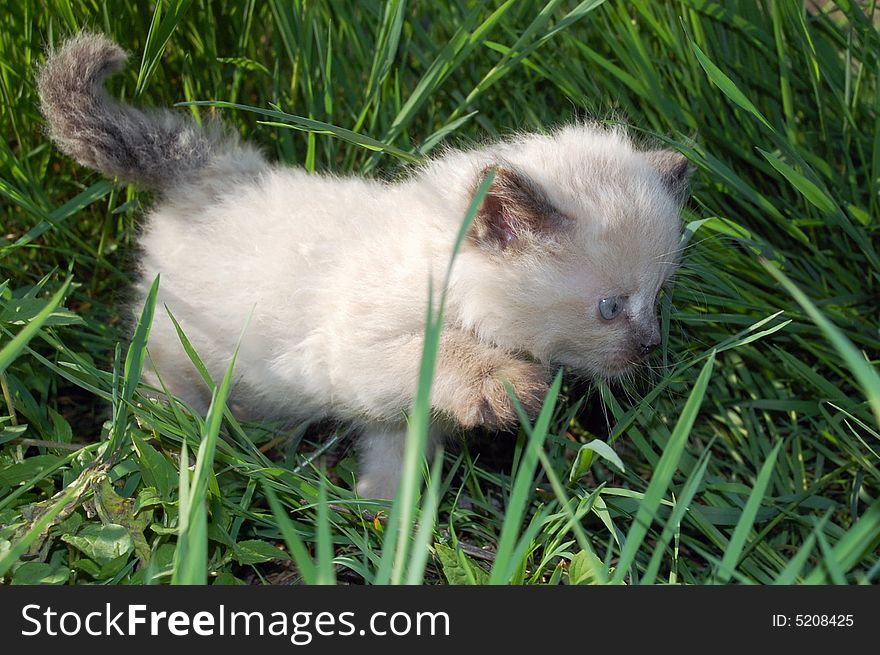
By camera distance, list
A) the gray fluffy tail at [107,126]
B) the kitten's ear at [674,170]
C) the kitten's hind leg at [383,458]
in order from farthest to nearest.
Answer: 1. the kitten's hind leg at [383,458]
2. the gray fluffy tail at [107,126]
3. the kitten's ear at [674,170]

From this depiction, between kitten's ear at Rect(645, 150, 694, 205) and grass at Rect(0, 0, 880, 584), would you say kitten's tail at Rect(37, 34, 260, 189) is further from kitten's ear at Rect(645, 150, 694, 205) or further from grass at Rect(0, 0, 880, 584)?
kitten's ear at Rect(645, 150, 694, 205)

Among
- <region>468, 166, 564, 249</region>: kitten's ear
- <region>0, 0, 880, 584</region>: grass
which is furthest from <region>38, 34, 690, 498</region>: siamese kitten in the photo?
<region>0, 0, 880, 584</region>: grass

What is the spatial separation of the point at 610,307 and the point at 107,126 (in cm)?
161

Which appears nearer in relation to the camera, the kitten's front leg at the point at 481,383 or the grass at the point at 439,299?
the kitten's front leg at the point at 481,383

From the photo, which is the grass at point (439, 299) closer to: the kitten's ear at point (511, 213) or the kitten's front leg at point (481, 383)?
the kitten's front leg at point (481, 383)

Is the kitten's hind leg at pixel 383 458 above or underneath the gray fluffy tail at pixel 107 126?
underneath

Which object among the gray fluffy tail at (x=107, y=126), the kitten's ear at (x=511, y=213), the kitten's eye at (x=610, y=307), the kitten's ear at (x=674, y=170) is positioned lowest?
the kitten's eye at (x=610, y=307)

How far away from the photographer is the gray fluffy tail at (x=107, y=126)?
103 inches

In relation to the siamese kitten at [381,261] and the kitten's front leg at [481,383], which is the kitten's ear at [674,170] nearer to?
the siamese kitten at [381,261]

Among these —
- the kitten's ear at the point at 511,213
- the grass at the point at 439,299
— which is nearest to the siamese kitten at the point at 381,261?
the kitten's ear at the point at 511,213

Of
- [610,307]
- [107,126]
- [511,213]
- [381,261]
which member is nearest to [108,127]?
[107,126]

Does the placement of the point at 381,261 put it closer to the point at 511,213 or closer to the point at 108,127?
the point at 511,213

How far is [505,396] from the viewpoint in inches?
84.4

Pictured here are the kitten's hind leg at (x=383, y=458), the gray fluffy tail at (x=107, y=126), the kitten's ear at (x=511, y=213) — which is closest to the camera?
the kitten's ear at (x=511, y=213)
